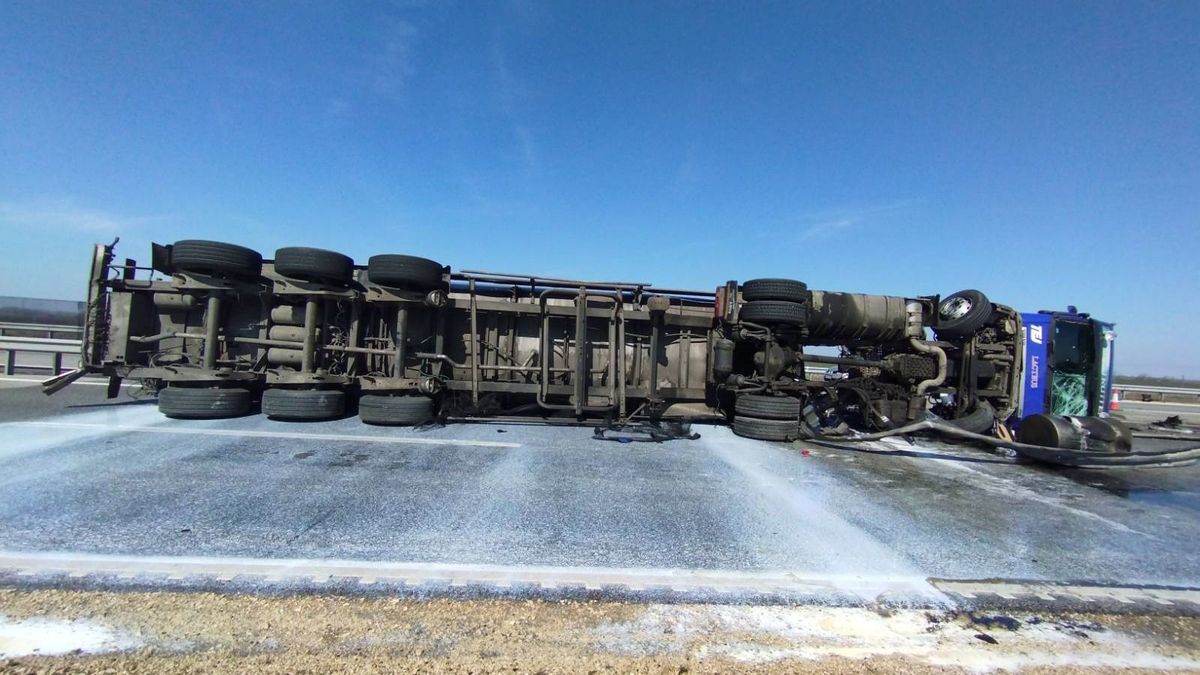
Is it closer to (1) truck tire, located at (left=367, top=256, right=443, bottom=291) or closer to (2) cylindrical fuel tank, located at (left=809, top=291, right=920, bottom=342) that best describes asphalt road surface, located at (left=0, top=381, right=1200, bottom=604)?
(1) truck tire, located at (left=367, top=256, right=443, bottom=291)

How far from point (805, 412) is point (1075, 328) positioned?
557 cm

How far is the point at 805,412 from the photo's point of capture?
8.02 metres

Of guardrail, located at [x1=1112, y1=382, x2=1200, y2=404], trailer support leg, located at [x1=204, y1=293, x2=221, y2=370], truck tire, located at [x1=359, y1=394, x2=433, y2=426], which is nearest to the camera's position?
truck tire, located at [x1=359, y1=394, x2=433, y2=426]

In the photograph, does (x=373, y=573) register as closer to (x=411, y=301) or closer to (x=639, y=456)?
(x=639, y=456)

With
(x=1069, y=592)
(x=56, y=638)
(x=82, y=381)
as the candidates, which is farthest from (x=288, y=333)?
(x=1069, y=592)

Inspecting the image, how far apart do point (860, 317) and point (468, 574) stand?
747 cm

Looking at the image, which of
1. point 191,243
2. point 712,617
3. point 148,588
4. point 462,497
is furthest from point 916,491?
point 191,243

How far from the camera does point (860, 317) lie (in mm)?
8305

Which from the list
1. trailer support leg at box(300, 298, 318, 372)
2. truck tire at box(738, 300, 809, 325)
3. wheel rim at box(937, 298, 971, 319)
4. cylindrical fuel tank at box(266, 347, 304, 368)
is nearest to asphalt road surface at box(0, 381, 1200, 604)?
trailer support leg at box(300, 298, 318, 372)

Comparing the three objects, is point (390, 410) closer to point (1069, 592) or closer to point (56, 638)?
point (56, 638)

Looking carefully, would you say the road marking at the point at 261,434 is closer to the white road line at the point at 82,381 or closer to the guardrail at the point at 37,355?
the white road line at the point at 82,381

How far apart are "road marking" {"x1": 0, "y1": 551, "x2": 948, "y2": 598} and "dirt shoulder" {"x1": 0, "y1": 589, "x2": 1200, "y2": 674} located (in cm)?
18

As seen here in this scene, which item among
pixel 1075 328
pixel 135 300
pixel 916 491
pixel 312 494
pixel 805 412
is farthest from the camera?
pixel 1075 328

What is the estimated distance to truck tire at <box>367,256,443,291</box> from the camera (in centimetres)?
718
